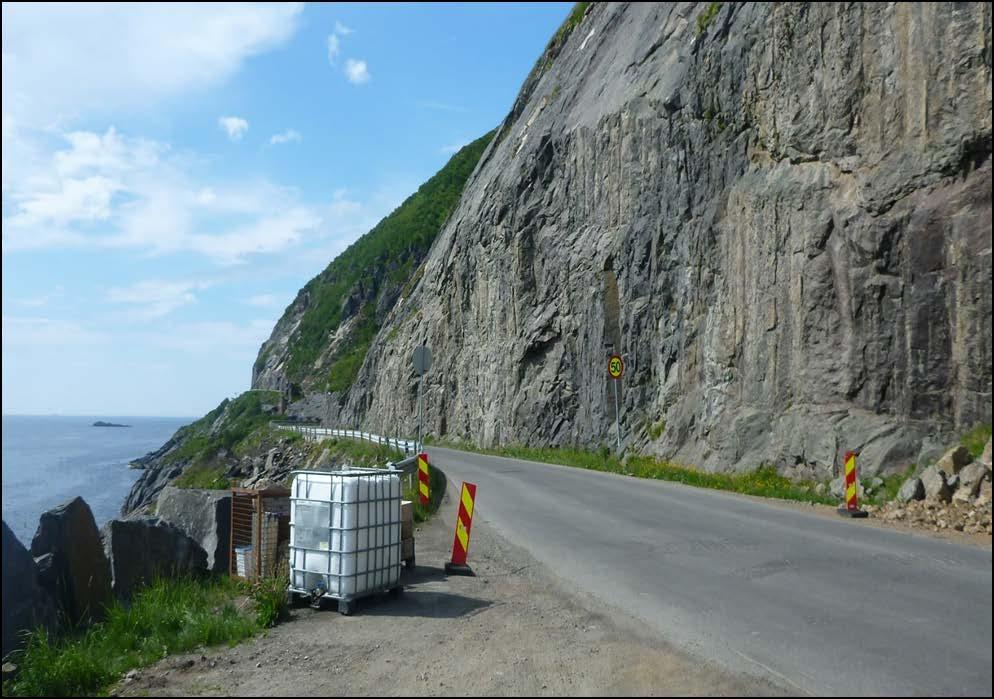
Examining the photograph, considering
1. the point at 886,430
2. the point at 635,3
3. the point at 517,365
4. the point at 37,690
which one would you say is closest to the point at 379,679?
the point at 37,690

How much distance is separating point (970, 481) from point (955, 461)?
0.90 meters

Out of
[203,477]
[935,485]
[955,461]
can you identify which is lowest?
[203,477]

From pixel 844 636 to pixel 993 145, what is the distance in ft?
40.3

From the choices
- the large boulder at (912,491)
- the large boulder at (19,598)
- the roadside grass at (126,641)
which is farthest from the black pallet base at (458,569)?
the large boulder at (912,491)

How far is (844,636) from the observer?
632cm

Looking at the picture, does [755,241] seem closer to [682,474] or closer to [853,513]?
[682,474]

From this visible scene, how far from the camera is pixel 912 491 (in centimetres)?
1256

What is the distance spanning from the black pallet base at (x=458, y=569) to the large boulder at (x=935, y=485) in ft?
23.3

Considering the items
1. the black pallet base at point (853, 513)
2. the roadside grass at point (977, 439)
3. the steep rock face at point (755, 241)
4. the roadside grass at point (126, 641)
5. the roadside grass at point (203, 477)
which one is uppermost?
the steep rock face at point (755, 241)

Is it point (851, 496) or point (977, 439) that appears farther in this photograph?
point (977, 439)

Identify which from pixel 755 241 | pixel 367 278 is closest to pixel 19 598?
pixel 755 241

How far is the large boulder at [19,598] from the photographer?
809 cm

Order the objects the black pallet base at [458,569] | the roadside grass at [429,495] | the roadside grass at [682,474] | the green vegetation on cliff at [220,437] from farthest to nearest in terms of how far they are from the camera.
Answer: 1. the green vegetation on cliff at [220,437]
2. the roadside grass at [682,474]
3. the roadside grass at [429,495]
4. the black pallet base at [458,569]

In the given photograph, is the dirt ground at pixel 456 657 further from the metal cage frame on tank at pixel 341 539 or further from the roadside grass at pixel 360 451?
the roadside grass at pixel 360 451
